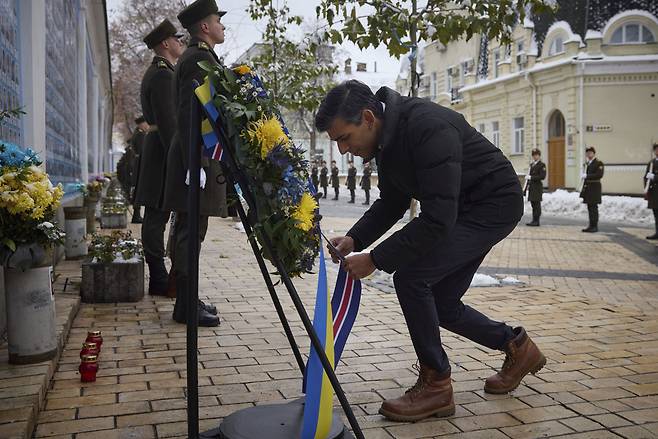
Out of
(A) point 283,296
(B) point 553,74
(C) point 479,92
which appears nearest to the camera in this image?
(A) point 283,296

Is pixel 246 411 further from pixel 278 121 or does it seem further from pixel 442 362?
pixel 278 121

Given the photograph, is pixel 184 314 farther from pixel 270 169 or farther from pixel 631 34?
pixel 631 34

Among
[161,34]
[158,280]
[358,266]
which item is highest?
[161,34]

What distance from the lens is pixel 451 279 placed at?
136 inches

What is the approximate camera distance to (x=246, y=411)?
3094mm

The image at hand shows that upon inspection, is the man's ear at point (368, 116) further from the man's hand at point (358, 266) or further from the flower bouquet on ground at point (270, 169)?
the man's hand at point (358, 266)

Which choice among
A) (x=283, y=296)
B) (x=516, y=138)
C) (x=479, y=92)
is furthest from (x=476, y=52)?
(x=283, y=296)

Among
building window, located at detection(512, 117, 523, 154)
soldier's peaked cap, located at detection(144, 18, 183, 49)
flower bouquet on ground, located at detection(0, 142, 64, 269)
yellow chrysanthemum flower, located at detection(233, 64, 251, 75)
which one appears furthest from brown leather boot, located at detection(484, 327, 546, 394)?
building window, located at detection(512, 117, 523, 154)

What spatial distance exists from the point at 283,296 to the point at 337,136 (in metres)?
3.53

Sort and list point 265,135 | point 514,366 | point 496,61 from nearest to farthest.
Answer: point 265,135, point 514,366, point 496,61

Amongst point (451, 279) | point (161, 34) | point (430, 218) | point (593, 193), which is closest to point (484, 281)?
point (451, 279)

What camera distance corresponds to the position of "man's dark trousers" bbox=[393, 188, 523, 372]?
10.5ft

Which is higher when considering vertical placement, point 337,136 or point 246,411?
point 337,136

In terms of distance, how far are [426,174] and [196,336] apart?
1171mm
